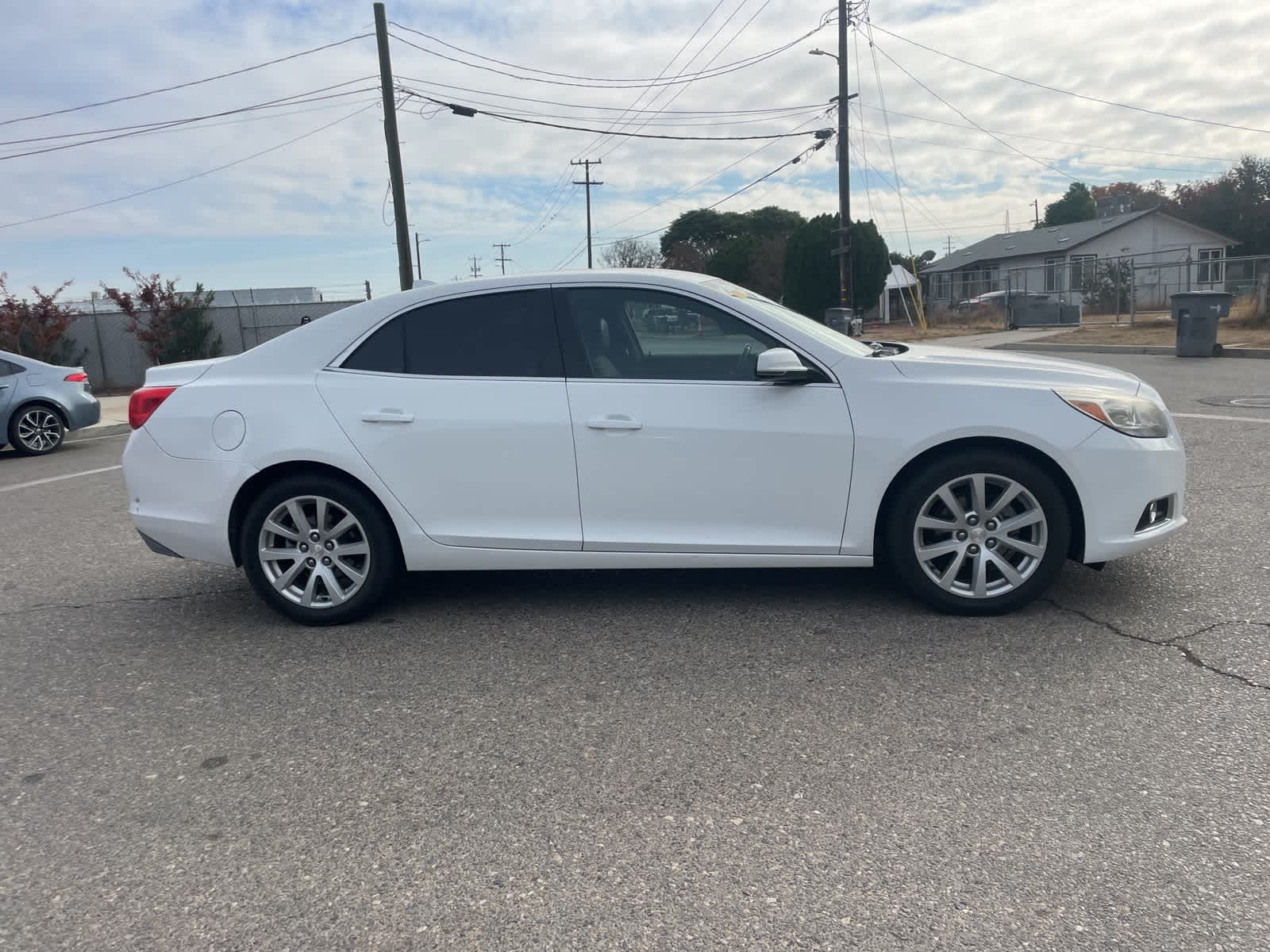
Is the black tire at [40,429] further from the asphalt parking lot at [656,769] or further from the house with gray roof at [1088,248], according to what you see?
the house with gray roof at [1088,248]

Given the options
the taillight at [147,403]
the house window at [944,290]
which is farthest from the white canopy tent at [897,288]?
the taillight at [147,403]

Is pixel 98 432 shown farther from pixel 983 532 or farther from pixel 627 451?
pixel 983 532

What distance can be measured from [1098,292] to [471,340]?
39.0 m

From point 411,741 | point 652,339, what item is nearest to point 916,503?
point 652,339

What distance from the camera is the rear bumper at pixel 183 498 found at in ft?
15.1

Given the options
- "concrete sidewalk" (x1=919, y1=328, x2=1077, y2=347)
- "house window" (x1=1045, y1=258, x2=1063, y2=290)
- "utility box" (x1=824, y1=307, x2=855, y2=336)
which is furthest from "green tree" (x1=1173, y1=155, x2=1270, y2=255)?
"utility box" (x1=824, y1=307, x2=855, y2=336)

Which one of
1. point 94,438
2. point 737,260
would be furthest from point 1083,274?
point 94,438

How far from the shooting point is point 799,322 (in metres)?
4.73

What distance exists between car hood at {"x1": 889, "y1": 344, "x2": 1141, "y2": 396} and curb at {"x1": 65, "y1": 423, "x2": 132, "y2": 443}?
13.5 m

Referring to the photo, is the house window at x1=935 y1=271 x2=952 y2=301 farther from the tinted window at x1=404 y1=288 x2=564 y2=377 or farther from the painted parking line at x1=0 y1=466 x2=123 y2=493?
the tinted window at x1=404 y1=288 x2=564 y2=377

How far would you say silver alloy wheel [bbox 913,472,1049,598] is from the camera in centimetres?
424

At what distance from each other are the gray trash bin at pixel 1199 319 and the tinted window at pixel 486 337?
627 inches

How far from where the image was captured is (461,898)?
101 inches

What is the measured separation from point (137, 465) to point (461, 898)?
3199mm
